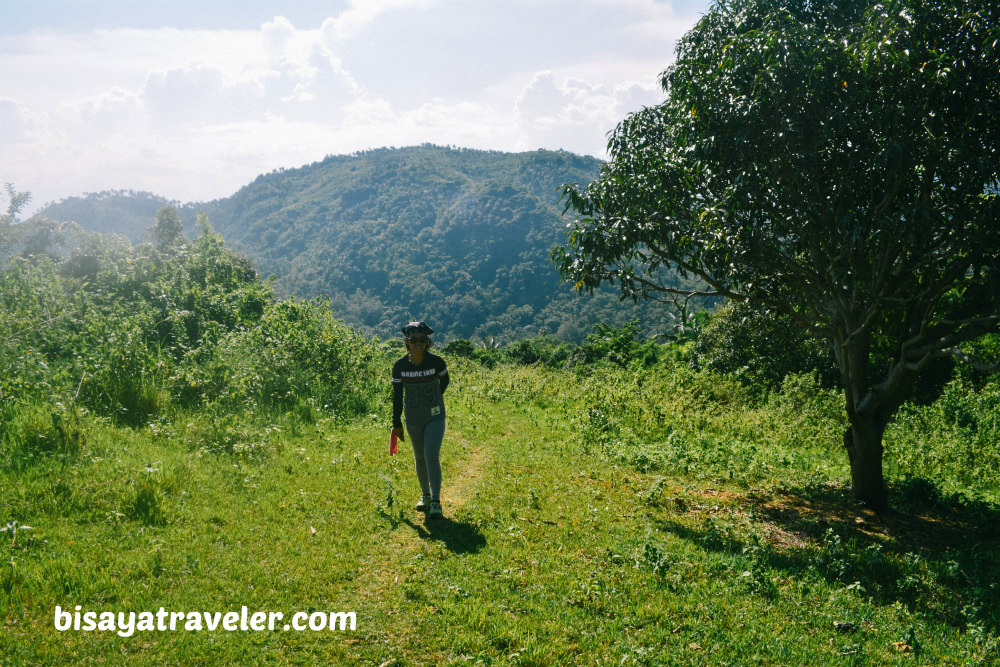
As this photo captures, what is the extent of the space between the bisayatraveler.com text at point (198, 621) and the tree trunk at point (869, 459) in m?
8.02

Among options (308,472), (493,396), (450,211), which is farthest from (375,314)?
(308,472)

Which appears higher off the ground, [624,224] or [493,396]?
[624,224]

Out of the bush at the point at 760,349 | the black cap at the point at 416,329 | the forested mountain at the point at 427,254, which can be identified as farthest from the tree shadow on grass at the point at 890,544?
the forested mountain at the point at 427,254

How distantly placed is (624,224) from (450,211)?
6447 inches

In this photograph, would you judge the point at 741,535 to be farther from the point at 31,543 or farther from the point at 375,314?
the point at 375,314

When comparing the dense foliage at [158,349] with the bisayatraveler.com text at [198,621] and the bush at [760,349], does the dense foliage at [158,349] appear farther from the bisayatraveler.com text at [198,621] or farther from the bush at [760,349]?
the bush at [760,349]

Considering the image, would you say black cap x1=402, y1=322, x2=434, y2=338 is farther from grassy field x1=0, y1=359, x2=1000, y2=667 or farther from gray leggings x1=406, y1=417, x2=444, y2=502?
grassy field x1=0, y1=359, x2=1000, y2=667

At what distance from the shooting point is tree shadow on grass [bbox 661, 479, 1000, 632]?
6168mm

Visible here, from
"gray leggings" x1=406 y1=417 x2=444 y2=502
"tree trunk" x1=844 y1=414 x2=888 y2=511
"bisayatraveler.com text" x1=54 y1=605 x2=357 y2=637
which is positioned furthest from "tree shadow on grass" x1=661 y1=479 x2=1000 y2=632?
"bisayatraveler.com text" x1=54 y1=605 x2=357 y2=637

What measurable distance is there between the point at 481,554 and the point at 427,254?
136968 mm

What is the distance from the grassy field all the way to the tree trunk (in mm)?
305

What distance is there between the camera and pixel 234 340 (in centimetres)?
1482

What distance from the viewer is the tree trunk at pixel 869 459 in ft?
29.7

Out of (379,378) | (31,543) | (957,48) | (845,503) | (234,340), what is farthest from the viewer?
(379,378)
